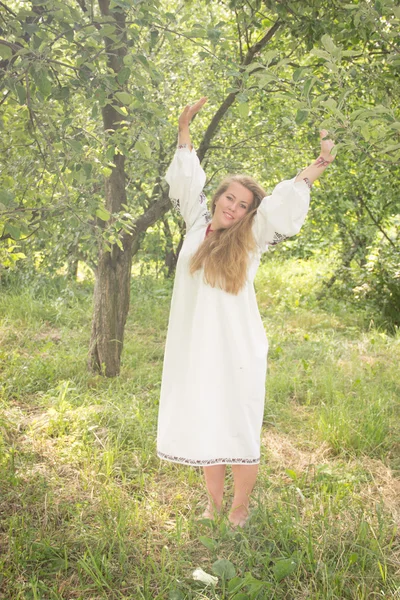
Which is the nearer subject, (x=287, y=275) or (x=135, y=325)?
(x=135, y=325)

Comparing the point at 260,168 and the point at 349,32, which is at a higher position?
the point at 349,32

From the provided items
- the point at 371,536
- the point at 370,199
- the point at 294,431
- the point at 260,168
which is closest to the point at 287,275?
the point at 370,199

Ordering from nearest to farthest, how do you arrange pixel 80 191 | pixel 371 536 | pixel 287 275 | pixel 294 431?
pixel 371 536
pixel 80 191
pixel 294 431
pixel 287 275

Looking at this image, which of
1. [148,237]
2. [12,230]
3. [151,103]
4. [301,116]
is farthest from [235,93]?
[148,237]

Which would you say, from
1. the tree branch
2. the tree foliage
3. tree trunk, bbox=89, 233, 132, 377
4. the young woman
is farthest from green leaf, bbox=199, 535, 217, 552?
the tree branch

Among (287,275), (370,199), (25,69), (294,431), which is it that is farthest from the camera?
(287,275)

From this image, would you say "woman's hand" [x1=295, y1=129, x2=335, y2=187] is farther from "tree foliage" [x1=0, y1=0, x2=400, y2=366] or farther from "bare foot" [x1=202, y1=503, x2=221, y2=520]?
"bare foot" [x1=202, y1=503, x2=221, y2=520]

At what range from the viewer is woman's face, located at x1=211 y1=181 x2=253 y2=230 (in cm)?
258

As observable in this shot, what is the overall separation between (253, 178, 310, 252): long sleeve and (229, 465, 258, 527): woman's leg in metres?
1.03

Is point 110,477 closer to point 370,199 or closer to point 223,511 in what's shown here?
point 223,511

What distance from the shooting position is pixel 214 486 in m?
2.70

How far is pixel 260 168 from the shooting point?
5.81 m

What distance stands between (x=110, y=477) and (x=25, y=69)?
6.41 feet

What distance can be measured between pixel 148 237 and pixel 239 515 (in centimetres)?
542
